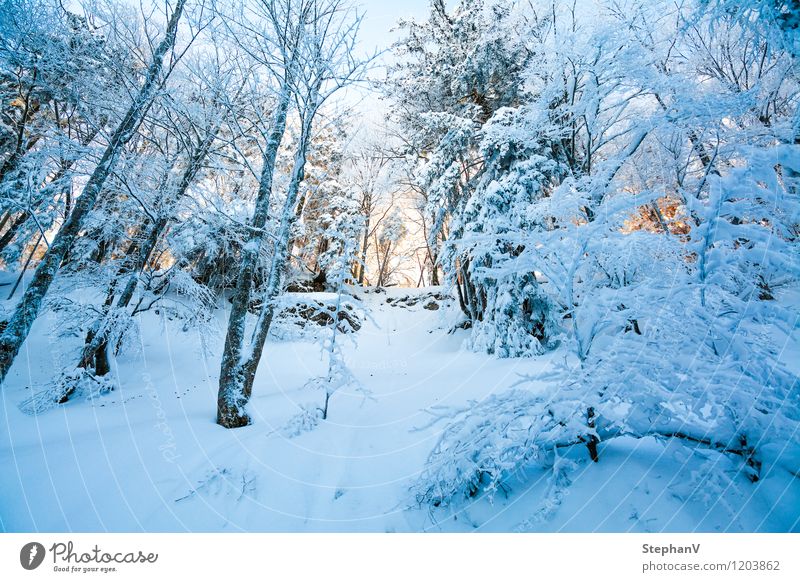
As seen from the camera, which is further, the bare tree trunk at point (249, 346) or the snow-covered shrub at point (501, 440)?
the bare tree trunk at point (249, 346)

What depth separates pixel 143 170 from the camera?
6664 millimetres

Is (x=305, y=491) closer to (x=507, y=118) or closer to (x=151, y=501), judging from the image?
(x=151, y=501)

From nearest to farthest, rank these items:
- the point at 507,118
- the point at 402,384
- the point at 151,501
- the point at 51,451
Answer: the point at 151,501
the point at 51,451
the point at 402,384
the point at 507,118

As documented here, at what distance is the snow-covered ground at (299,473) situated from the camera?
5.69ft

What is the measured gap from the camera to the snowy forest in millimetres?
1835

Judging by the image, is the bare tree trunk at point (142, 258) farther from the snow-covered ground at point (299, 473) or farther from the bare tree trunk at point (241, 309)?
the bare tree trunk at point (241, 309)

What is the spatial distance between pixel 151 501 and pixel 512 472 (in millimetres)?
3262

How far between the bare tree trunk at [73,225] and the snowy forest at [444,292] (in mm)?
45
